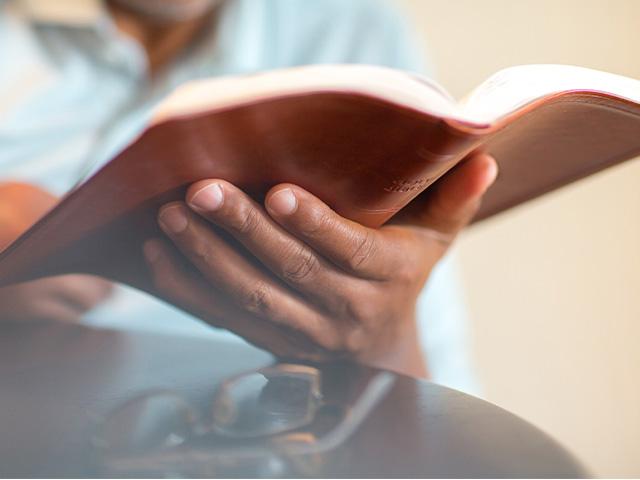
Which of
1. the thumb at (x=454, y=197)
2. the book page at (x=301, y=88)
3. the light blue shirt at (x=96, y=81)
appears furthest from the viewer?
the light blue shirt at (x=96, y=81)

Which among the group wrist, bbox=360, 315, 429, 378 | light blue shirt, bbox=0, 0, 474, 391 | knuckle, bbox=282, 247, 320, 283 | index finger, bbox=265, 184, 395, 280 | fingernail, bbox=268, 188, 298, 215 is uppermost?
light blue shirt, bbox=0, 0, 474, 391

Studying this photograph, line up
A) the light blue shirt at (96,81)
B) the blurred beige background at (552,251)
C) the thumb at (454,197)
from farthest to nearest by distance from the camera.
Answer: the blurred beige background at (552,251) < the light blue shirt at (96,81) < the thumb at (454,197)

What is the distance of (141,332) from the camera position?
1.43ft

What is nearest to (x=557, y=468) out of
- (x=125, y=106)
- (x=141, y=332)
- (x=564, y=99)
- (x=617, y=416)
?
(x=564, y=99)

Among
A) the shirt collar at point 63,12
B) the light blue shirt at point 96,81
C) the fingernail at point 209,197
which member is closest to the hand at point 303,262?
the fingernail at point 209,197

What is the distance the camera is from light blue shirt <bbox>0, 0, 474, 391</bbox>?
77 centimetres

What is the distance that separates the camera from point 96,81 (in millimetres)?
809

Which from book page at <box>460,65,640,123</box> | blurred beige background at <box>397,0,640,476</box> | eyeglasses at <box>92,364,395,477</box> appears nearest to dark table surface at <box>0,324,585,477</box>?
eyeglasses at <box>92,364,395,477</box>

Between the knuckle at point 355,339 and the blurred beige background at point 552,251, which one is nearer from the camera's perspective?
the knuckle at point 355,339

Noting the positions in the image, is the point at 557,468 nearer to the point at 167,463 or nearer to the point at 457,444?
the point at 457,444

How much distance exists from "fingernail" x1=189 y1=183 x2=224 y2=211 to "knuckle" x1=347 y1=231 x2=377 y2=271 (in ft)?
0.22

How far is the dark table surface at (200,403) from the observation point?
0.80 feet

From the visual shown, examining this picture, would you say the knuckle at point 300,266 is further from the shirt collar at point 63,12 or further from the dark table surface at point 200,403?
the shirt collar at point 63,12

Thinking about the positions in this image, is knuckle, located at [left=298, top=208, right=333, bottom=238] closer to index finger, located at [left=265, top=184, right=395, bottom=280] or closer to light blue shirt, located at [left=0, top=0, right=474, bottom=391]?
index finger, located at [left=265, top=184, right=395, bottom=280]
